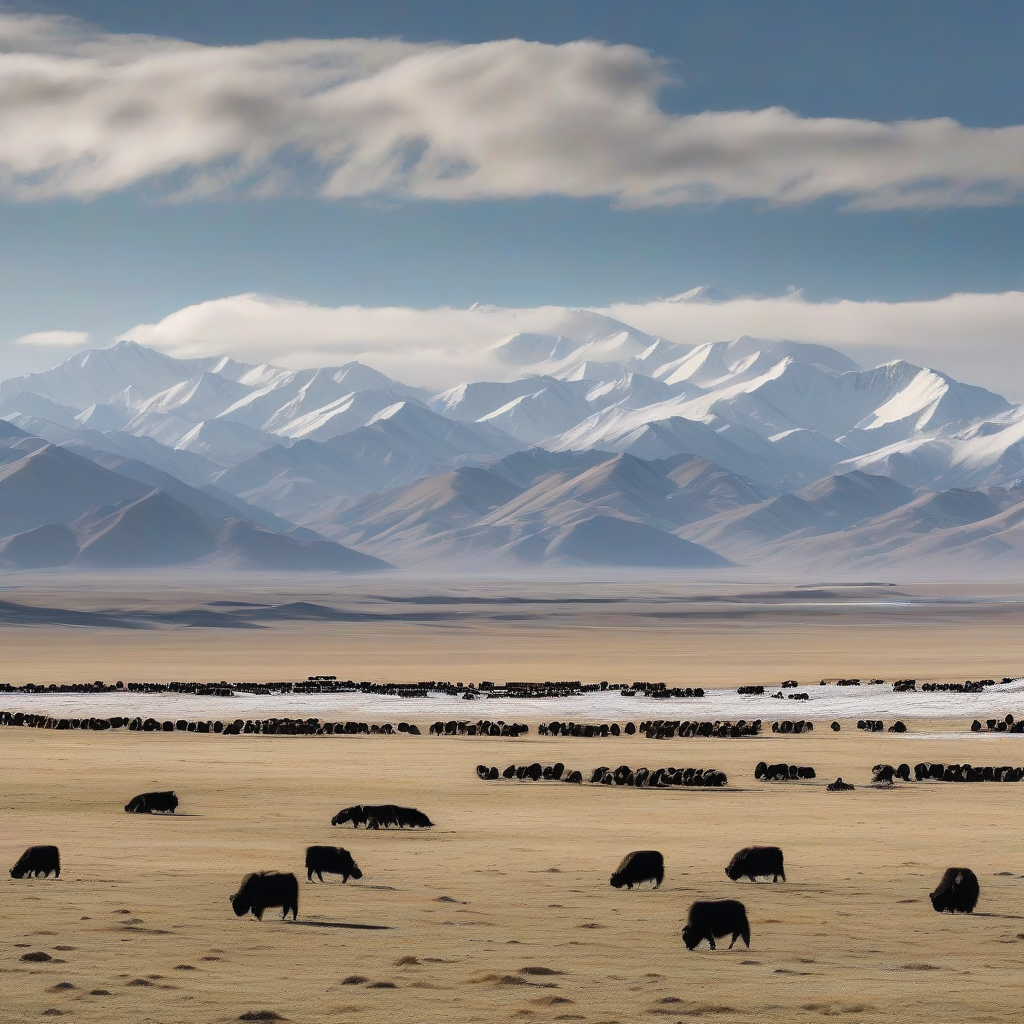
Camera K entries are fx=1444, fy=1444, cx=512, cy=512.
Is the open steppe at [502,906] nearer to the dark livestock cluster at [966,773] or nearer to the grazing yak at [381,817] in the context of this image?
the grazing yak at [381,817]

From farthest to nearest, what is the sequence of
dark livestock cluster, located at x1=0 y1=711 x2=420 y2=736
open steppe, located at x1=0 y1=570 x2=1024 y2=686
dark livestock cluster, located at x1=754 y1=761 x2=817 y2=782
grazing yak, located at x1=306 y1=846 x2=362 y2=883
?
1. open steppe, located at x1=0 y1=570 x2=1024 y2=686
2. dark livestock cluster, located at x1=0 y1=711 x2=420 y2=736
3. dark livestock cluster, located at x1=754 y1=761 x2=817 y2=782
4. grazing yak, located at x1=306 y1=846 x2=362 y2=883

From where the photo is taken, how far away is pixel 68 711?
66.3m

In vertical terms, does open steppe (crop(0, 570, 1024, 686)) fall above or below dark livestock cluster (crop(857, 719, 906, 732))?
above

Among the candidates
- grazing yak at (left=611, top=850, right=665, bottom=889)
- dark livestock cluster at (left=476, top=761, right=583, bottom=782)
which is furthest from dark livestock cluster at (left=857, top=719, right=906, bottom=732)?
grazing yak at (left=611, top=850, right=665, bottom=889)

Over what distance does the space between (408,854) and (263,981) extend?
10909mm

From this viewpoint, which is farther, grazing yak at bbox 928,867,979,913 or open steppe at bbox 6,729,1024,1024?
grazing yak at bbox 928,867,979,913

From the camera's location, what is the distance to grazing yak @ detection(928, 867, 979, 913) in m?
19.5

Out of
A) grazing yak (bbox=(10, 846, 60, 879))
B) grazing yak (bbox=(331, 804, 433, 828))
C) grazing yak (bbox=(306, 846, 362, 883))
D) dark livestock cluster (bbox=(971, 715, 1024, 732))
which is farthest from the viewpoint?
dark livestock cluster (bbox=(971, 715, 1024, 732))

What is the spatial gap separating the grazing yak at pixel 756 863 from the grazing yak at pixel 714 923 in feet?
14.9

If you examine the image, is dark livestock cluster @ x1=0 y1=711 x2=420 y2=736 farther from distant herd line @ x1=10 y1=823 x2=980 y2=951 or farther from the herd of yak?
distant herd line @ x1=10 y1=823 x2=980 y2=951

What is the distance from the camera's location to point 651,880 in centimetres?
2164

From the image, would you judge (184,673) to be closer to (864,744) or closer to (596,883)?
(864,744)

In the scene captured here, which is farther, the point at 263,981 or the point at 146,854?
the point at 146,854

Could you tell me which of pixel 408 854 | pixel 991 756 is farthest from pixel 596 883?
pixel 991 756
